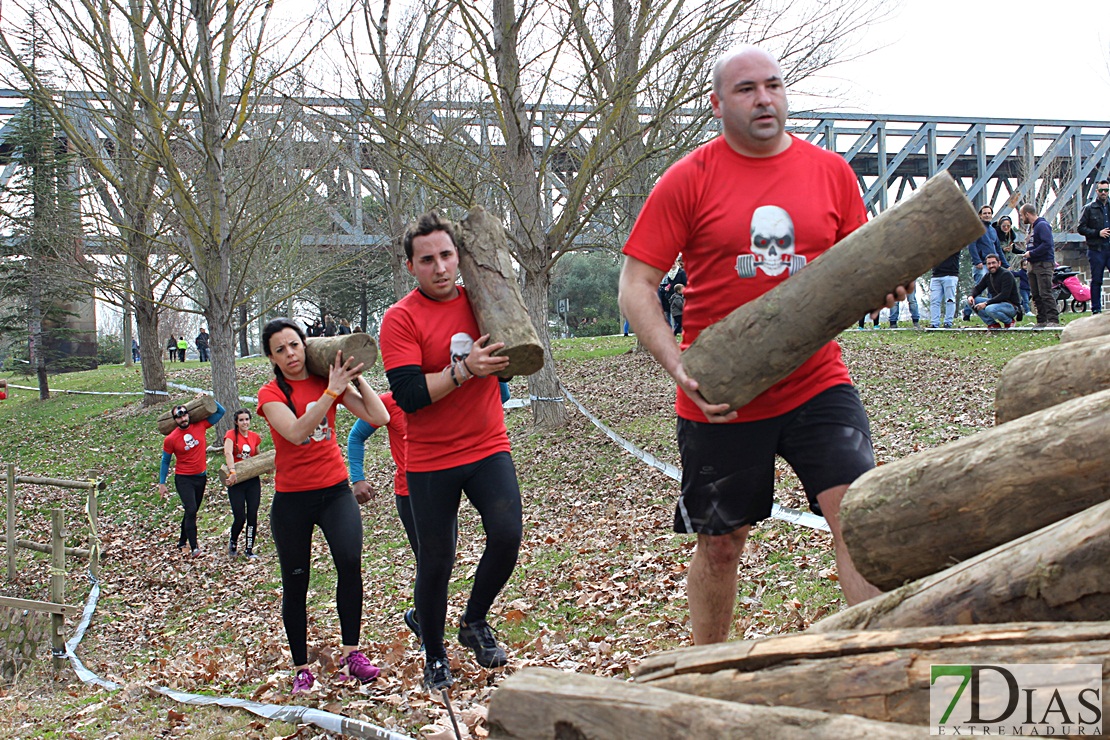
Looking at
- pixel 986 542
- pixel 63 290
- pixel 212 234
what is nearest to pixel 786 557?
pixel 986 542

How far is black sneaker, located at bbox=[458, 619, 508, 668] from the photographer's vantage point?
4.90 metres

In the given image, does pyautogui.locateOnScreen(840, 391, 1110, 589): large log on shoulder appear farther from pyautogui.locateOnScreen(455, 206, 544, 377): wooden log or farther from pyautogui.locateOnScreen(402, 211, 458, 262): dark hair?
pyautogui.locateOnScreen(402, 211, 458, 262): dark hair

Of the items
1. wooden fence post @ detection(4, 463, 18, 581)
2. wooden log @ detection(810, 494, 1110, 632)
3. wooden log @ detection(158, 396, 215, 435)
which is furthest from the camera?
wooden log @ detection(158, 396, 215, 435)

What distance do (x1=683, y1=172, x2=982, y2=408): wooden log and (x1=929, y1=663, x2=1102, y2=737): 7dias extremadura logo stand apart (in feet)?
5.11

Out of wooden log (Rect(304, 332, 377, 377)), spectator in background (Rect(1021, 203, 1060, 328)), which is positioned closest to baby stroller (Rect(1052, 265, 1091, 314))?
spectator in background (Rect(1021, 203, 1060, 328))

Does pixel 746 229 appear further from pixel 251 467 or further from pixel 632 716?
pixel 251 467

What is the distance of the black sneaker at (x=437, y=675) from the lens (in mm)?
4746

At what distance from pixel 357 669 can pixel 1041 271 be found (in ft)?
46.0

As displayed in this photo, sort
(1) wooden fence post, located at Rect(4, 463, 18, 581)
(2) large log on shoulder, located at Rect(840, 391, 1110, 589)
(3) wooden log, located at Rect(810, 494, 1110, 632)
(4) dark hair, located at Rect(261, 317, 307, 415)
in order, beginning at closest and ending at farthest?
(3) wooden log, located at Rect(810, 494, 1110, 632) < (2) large log on shoulder, located at Rect(840, 391, 1110, 589) < (4) dark hair, located at Rect(261, 317, 307, 415) < (1) wooden fence post, located at Rect(4, 463, 18, 581)

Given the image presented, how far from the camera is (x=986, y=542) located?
7.80 feet

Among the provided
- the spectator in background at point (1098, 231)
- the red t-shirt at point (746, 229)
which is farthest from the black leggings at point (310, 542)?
the spectator in background at point (1098, 231)

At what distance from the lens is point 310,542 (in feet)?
17.8

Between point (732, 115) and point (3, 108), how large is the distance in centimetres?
4425

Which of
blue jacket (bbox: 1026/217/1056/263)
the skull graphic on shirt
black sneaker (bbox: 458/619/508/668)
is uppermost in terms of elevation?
blue jacket (bbox: 1026/217/1056/263)
